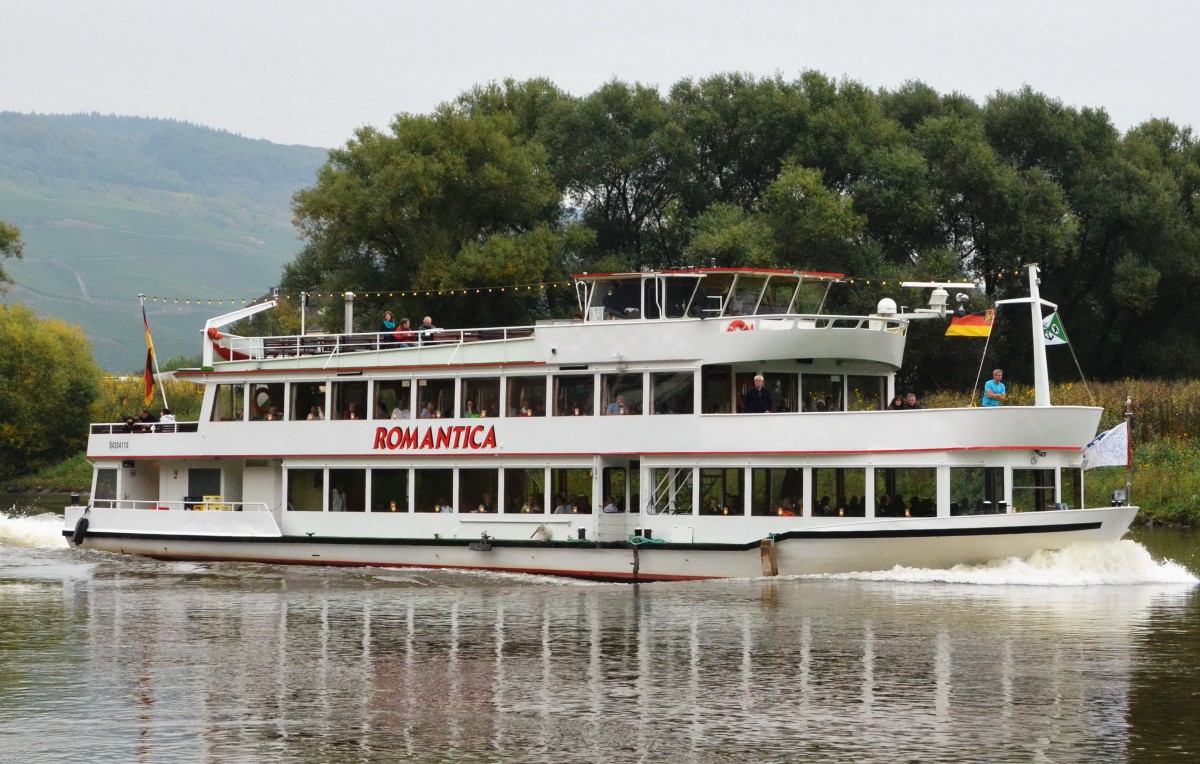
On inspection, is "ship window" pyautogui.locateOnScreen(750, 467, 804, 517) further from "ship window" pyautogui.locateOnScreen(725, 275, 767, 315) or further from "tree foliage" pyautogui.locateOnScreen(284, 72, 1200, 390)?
"tree foliage" pyautogui.locateOnScreen(284, 72, 1200, 390)

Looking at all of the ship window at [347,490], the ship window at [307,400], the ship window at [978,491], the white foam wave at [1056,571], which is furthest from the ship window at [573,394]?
the ship window at [978,491]

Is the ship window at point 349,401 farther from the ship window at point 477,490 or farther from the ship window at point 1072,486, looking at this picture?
the ship window at point 1072,486

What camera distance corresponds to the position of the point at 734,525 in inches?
1042

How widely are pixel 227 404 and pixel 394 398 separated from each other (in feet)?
12.5

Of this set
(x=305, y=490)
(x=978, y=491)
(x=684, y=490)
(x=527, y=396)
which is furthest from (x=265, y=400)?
(x=978, y=491)

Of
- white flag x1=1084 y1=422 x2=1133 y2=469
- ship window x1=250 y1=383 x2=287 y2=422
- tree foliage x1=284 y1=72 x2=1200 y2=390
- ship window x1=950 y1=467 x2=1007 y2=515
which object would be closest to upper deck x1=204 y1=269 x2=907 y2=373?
ship window x1=950 y1=467 x2=1007 y2=515

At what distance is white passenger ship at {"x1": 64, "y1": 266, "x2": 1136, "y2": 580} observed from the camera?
2500 centimetres

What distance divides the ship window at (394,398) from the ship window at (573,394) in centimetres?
316

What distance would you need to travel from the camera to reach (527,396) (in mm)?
28359

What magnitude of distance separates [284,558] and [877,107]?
29.1 metres

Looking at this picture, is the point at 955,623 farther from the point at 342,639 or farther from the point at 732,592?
the point at 342,639

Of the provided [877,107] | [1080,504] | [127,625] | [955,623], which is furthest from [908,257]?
[127,625]

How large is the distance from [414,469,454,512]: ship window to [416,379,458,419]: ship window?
1041 mm

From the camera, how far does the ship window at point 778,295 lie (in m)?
27.4
